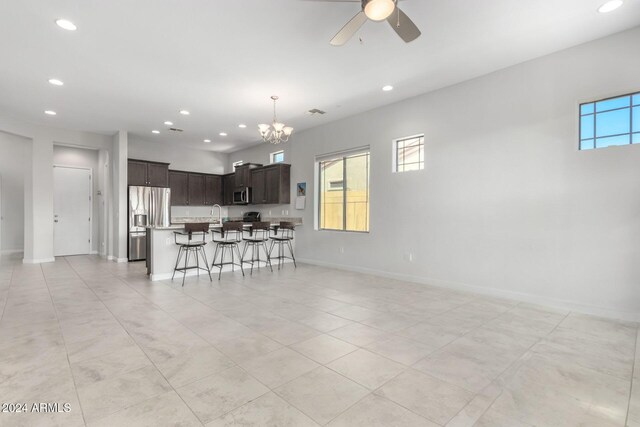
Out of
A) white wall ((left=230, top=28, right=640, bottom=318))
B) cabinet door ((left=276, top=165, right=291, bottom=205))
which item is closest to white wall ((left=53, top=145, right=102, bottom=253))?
cabinet door ((left=276, top=165, right=291, bottom=205))

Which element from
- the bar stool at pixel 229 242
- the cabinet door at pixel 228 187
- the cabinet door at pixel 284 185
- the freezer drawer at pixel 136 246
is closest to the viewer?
the bar stool at pixel 229 242

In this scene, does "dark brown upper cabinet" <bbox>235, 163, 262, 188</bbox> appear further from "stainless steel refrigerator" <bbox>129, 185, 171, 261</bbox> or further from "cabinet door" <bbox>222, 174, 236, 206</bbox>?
"stainless steel refrigerator" <bbox>129, 185, 171, 261</bbox>

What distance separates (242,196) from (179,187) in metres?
1.89

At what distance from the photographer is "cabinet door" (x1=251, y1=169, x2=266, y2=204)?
806 cm

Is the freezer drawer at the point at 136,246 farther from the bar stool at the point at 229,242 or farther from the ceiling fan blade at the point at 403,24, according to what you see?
the ceiling fan blade at the point at 403,24

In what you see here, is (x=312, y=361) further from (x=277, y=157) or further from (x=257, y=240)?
(x=277, y=157)

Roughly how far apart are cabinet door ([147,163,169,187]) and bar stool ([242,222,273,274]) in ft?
11.2

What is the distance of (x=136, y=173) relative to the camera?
779cm

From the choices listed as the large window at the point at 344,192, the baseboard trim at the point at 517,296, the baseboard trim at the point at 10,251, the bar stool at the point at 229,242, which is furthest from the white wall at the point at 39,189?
the baseboard trim at the point at 517,296

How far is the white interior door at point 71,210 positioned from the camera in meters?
7.97

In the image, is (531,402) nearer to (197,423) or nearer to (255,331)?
(197,423)

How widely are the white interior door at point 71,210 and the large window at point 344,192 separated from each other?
21.4 feet

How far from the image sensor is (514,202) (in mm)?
4082

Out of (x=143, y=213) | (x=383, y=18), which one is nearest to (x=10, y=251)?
(x=143, y=213)
